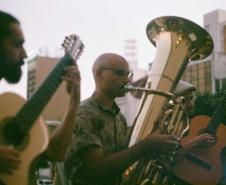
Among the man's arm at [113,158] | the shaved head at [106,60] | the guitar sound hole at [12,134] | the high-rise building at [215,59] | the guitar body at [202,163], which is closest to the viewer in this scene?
the guitar sound hole at [12,134]

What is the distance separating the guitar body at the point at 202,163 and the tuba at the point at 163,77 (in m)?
0.37

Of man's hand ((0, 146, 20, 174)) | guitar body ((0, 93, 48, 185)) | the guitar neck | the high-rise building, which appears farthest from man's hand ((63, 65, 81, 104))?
the high-rise building

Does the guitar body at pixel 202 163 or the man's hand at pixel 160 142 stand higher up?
the man's hand at pixel 160 142

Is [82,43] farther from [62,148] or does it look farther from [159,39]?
[159,39]

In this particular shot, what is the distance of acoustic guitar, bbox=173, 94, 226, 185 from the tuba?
38 cm

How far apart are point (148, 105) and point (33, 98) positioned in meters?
1.03

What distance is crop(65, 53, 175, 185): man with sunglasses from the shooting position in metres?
3.04

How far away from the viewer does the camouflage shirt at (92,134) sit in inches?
122

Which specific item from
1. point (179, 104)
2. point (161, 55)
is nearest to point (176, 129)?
point (179, 104)

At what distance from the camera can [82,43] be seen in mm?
2922

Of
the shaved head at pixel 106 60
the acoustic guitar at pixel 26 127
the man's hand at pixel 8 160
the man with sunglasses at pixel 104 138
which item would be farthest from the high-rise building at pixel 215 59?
the man's hand at pixel 8 160

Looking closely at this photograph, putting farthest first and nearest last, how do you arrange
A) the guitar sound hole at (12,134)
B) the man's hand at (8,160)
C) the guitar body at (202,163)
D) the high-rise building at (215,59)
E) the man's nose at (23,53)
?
1. the high-rise building at (215,59)
2. the guitar body at (202,163)
3. the man's nose at (23,53)
4. the guitar sound hole at (12,134)
5. the man's hand at (8,160)

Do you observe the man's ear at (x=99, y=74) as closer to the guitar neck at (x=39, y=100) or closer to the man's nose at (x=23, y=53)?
the guitar neck at (x=39, y=100)

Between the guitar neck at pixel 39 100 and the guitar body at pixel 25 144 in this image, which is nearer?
the guitar body at pixel 25 144
